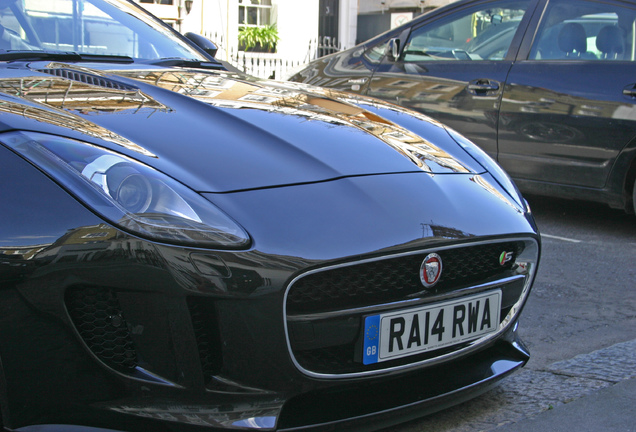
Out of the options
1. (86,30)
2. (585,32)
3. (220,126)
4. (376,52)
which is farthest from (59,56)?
(585,32)

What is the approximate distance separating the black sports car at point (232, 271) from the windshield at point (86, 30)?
71cm

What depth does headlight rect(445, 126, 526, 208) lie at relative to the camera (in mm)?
2484

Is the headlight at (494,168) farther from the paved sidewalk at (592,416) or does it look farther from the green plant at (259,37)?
the green plant at (259,37)

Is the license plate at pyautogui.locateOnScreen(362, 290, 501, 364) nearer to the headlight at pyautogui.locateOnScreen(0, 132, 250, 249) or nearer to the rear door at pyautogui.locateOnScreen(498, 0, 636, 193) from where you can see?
the headlight at pyautogui.locateOnScreen(0, 132, 250, 249)

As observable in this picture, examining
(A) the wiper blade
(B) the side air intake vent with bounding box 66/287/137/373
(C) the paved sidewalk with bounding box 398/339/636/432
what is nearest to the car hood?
(A) the wiper blade

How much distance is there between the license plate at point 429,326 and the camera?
1.89 m

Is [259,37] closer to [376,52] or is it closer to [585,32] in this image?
[376,52]

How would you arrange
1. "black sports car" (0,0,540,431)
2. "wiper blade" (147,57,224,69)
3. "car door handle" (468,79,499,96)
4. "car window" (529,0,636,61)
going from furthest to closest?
1. "car door handle" (468,79,499,96)
2. "car window" (529,0,636,61)
3. "wiper blade" (147,57,224,69)
4. "black sports car" (0,0,540,431)

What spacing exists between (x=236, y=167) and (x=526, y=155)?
3.28 meters

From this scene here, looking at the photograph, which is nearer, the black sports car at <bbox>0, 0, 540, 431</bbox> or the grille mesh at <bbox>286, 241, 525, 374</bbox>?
the black sports car at <bbox>0, 0, 540, 431</bbox>

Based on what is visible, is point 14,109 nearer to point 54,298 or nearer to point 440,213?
point 54,298

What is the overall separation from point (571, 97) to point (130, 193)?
11.8 ft

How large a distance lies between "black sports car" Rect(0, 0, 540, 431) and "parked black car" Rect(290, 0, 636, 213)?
2.55 m

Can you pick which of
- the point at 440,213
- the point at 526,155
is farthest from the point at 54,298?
the point at 526,155
